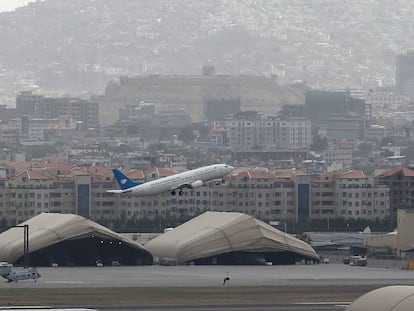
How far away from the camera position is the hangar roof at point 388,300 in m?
58.8

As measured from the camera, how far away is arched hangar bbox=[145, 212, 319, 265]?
111 m

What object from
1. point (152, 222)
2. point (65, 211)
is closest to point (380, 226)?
point (152, 222)

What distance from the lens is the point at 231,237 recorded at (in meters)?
111

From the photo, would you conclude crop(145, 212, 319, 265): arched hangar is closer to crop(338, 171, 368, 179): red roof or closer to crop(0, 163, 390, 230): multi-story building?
crop(0, 163, 390, 230): multi-story building

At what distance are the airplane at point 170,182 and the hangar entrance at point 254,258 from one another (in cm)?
2320

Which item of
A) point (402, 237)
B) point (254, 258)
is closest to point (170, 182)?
point (254, 258)

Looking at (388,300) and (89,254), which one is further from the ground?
(388,300)

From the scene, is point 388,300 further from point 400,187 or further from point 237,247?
point 400,187

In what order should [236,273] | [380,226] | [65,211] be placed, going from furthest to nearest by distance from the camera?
[65,211], [380,226], [236,273]

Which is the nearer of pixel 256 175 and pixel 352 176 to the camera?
pixel 352 176

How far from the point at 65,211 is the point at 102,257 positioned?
4657 centimetres

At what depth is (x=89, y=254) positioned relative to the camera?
363 feet

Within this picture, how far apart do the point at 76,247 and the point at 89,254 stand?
95cm

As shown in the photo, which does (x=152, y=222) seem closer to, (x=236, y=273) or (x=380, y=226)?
(x=380, y=226)
